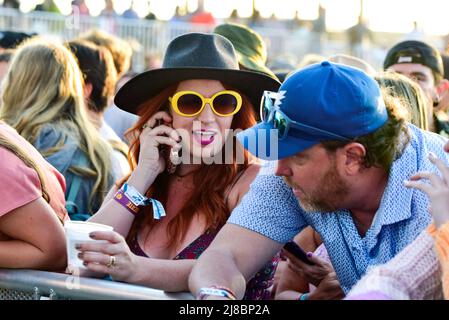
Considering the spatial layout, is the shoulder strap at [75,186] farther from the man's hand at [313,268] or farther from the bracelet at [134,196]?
the man's hand at [313,268]

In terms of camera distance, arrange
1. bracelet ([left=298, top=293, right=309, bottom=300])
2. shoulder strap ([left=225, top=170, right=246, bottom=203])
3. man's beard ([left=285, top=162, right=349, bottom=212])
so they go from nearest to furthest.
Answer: man's beard ([left=285, top=162, right=349, bottom=212])
bracelet ([left=298, top=293, right=309, bottom=300])
shoulder strap ([left=225, top=170, right=246, bottom=203])

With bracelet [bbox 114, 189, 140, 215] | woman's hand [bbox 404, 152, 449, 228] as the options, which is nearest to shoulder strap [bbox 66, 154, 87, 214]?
bracelet [bbox 114, 189, 140, 215]

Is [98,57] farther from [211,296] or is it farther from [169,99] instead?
[211,296]

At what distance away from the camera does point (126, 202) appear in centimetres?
377

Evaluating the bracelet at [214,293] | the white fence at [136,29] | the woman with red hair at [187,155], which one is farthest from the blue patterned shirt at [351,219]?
the white fence at [136,29]

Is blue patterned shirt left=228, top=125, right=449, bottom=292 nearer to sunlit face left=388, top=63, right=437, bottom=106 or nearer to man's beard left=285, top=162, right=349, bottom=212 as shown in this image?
man's beard left=285, top=162, right=349, bottom=212

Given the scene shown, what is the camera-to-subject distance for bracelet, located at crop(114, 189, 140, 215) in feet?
12.3

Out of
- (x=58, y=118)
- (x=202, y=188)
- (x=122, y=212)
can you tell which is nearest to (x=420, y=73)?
(x=58, y=118)

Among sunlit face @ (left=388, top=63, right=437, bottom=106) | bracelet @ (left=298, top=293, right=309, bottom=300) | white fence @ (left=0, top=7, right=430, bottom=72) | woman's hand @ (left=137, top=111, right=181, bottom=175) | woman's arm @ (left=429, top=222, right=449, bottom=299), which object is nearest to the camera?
woman's arm @ (left=429, top=222, right=449, bottom=299)

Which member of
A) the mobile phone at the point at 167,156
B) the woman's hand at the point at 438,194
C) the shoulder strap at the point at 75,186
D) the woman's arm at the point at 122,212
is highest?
the woman's hand at the point at 438,194

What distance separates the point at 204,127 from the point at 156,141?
0.29 m

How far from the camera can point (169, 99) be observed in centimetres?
392

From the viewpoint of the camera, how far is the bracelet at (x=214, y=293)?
286cm
